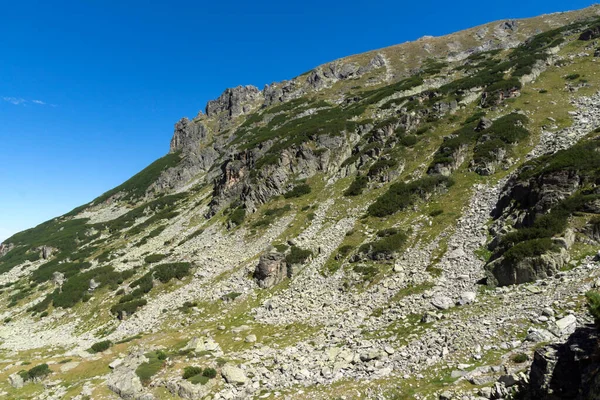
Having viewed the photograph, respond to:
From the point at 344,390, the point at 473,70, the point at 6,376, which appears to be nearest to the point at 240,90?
the point at 473,70

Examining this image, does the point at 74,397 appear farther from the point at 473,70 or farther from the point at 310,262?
the point at 473,70

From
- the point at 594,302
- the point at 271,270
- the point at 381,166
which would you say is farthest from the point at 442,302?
the point at 381,166

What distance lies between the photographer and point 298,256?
32094mm

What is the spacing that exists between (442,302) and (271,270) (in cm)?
1673

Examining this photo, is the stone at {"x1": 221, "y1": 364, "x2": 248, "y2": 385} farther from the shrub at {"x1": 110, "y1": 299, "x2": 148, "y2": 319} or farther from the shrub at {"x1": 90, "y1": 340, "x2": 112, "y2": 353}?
the shrub at {"x1": 110, "y1": 299, "x2": 148, "y2": 319}

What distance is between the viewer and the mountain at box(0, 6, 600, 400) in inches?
610

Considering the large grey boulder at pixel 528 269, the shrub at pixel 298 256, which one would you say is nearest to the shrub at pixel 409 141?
the shrub at pixel 298 256

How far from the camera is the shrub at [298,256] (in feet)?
104

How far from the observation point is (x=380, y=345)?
16984 millimetres

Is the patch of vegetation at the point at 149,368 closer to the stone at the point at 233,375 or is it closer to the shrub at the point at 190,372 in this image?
the shrub at the point at 190,372

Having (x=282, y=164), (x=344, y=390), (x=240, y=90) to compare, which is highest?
(x=240, y=90)

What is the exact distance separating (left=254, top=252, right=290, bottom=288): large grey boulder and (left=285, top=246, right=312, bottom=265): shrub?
605mm

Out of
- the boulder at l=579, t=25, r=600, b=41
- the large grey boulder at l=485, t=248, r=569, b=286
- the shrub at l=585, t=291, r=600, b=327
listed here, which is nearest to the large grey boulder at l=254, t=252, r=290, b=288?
the large grey boulder at l=485, t=248, r=569, b=286

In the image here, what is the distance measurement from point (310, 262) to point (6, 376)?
2492cm
